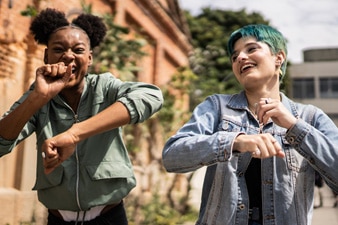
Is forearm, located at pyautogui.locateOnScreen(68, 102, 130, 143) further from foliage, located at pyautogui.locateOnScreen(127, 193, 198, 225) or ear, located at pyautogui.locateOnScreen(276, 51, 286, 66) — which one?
foliage, located at pyautogui.locateOnScreen(127, 193, 198, 225)

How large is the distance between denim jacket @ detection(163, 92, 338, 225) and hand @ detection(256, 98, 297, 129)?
3cm

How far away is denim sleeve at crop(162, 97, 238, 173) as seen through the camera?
1.69 m

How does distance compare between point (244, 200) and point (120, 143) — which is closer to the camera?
point (244, 200)

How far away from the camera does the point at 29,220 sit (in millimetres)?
A: 5523

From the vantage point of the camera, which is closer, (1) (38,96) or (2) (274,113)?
(2) (274,113)

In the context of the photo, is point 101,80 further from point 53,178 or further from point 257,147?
point 257,147

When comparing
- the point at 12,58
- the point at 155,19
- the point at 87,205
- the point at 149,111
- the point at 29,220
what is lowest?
the point at 29,220

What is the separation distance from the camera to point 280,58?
201cm

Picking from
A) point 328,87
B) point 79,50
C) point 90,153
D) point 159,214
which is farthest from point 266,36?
point 328,87

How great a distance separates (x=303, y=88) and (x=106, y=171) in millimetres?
35411

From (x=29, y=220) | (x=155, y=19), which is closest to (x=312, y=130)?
(x=29, y=220)

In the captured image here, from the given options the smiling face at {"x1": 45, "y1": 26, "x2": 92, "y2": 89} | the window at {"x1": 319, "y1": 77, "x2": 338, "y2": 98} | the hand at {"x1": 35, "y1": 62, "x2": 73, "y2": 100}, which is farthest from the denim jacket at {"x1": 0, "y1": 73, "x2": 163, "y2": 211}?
the window at {"x1": 319, "y1": 77, "x2": 338, "y2": 98}

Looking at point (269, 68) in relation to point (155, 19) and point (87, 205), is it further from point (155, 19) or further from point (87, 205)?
point (155, 19)

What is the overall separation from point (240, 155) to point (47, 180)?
902 millimetres
